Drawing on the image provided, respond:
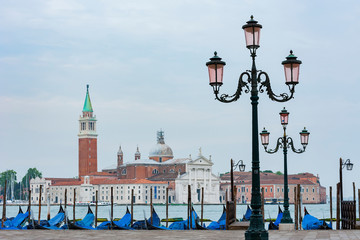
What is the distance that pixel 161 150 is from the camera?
4624 inches

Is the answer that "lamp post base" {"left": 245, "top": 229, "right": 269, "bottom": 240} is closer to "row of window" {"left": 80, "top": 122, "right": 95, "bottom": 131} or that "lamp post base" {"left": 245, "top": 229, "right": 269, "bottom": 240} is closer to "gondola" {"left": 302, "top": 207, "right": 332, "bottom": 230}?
"gondola" {"left": 302, "top": 207, "right": 332, "bottom": 230}

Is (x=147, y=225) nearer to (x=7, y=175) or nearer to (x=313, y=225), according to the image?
(x=313, y=225)

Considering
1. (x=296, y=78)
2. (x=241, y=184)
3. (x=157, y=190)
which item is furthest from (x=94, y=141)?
(x=296, y=78)

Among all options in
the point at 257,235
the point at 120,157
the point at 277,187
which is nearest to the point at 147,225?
the point at 257,235

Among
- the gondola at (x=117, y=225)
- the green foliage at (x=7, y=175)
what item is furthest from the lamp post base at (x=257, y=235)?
the green foliage at (x=7, y=175)

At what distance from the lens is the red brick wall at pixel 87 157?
110 m

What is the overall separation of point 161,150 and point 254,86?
355ft

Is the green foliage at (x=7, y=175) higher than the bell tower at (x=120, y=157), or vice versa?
the bell tower at (x=120, y=157)

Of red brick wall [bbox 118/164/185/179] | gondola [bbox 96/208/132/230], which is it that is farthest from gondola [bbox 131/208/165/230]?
red brick wall [bbox 118/164/185/179]

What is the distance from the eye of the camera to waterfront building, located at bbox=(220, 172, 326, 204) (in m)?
109

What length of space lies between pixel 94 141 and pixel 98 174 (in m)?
5.77

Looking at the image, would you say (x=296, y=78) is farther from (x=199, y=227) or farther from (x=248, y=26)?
(x=199, y=227)

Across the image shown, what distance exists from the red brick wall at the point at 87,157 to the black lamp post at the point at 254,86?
334ft

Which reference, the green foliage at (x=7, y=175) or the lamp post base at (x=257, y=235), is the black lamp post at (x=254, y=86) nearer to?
the lamp post base at (x=257, y=235)
